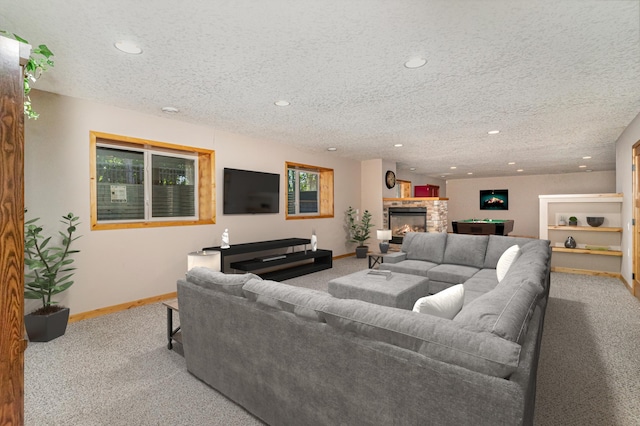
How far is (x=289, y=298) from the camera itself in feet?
5.58

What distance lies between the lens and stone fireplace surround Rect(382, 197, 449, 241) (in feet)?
25.4

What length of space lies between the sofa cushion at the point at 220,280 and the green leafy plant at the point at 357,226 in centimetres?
571

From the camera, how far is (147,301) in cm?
419

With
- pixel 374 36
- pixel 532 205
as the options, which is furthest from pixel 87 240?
pixel 532 205

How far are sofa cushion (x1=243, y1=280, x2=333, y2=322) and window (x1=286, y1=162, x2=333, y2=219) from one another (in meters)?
4.48

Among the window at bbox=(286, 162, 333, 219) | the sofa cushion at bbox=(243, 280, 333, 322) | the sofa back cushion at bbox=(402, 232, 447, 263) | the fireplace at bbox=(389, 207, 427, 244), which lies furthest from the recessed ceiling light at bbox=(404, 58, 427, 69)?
the fireplace at bbox=(389, 207, 427, 244)

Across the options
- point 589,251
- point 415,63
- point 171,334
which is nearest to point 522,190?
point 589,251

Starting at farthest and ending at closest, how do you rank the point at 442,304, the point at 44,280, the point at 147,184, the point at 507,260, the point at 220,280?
the point at 147,184
the point at 507,260
the point at 44,280
the point at 220,280
the point at 442,304

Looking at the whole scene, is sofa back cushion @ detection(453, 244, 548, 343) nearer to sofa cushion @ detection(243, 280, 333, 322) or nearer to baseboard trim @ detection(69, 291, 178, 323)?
sofa cushion @ detection(243, 280, 333, 322)

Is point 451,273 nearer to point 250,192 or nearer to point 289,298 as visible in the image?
point 289,298

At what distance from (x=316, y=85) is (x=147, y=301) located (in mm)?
3370

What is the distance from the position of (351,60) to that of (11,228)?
94.1 inches

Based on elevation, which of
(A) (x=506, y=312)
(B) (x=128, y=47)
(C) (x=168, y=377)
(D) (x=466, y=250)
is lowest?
(C) (x=168, y=377)

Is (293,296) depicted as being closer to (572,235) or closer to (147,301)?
(147,301)
